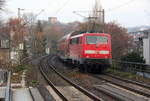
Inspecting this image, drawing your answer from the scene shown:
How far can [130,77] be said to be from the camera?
67.3 feet

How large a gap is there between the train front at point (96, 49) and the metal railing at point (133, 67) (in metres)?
1.56

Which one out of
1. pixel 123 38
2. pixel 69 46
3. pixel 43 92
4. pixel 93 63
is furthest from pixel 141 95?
pixel 123 38

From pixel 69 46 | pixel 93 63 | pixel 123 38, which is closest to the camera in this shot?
pixel 93 63

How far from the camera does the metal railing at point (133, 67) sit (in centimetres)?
2053

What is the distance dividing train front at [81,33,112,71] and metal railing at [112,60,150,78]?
5.11 ft

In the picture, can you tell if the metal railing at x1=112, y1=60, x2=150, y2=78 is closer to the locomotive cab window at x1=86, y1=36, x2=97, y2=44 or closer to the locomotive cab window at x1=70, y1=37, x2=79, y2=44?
the locomotive cab window at x1=86, y1=36, x2=97, y2=44

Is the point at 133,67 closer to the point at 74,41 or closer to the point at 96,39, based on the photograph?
the point at 96,39

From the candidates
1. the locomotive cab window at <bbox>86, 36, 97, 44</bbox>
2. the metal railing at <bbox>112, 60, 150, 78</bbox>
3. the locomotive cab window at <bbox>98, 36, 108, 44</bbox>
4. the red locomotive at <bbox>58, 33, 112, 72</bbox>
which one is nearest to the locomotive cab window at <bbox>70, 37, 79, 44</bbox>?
the red locomotive at <bbox>58, 33, 112, 72</bbox>

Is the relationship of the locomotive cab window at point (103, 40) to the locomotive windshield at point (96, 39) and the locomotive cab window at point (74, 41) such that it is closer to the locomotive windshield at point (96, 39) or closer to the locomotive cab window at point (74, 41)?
the locomotive windshield at point (96, 39)

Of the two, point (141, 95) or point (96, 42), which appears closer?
point (141, 95)

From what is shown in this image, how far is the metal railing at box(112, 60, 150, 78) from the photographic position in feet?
67.4

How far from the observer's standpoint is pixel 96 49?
23750 millimetres

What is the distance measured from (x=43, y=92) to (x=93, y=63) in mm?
9903

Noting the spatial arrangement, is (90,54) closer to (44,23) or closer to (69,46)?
(69,46)
